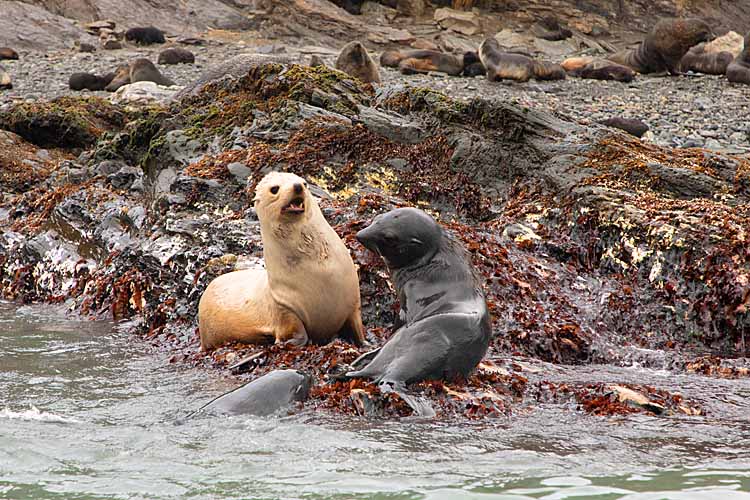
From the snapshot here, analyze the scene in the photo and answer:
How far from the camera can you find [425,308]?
19.2 ft

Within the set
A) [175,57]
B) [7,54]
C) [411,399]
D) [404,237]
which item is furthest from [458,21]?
[411,399]

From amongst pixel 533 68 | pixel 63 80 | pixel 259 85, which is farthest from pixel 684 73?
pixel 259 85

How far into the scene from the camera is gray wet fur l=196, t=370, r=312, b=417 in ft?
17.0

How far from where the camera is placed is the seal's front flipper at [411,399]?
5.21m

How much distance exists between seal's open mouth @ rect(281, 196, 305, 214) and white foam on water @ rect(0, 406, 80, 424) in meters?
1.92

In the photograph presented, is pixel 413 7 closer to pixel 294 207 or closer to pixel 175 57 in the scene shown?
pixel 175 57

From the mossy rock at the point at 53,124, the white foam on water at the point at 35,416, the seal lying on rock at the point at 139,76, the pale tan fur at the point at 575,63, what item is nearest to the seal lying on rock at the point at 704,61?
the pale tan fur at the point at 575,63

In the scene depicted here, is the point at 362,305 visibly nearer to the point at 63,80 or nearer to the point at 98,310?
the point at 98,310

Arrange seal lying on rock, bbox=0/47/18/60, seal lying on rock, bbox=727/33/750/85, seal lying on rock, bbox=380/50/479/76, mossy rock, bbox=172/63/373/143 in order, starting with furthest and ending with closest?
1. seal lying on rock, bbox=0/47/18/60
2. seal lying on rock, bbox=380/50/479/76
3. seal lying on rock, bbox=727/33/750/85
4. mossy rock, bbox=172/63/373/143

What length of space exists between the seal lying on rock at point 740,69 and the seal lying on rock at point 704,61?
82 cm

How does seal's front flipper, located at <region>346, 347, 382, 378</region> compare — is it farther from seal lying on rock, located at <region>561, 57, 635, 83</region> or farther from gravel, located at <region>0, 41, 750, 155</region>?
seal lying on rock, located at <region>561, 57, 635, 83</region>

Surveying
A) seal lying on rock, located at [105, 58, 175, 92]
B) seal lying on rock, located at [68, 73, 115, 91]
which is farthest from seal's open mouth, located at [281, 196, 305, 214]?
seal lying on rock, located at [68, 73, 115, 91]

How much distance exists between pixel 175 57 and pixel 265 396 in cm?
2516

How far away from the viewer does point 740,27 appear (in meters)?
36.8
